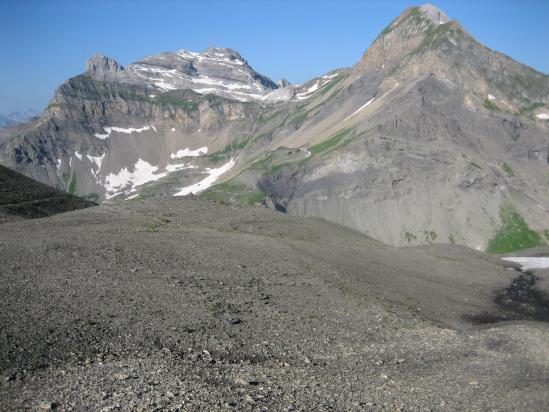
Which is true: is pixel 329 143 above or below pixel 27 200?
above

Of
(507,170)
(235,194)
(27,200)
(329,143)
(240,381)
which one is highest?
(329,143)

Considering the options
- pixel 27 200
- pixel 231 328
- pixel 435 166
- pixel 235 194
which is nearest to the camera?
pixel 231 328

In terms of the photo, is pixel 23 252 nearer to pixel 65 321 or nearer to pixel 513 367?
pixel 65 321

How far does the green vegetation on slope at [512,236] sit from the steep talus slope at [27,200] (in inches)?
4334

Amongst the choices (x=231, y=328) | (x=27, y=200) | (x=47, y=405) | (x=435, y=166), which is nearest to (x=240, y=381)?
(x=231, y=328)

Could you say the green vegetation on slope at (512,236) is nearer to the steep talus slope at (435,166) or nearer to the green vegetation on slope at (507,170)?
the steep talus slope at (435,166)

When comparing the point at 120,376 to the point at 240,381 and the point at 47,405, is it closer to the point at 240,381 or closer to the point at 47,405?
the point at 47,405

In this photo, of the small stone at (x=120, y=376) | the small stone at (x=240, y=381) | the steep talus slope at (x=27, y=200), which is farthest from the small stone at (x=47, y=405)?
the steep talus slope at (x=27, y=200)

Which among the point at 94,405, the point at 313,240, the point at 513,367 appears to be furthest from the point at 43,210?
the point at 513,367

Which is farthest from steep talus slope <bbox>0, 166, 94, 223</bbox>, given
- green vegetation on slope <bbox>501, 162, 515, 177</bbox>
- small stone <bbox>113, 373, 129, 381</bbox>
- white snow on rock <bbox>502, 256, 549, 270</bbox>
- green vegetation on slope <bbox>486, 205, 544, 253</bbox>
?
green vegetation on slope <bbox>501, 162, 515, 177</bbox>

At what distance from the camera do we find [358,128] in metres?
184

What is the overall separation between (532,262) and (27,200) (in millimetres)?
74628

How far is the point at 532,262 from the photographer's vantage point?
82688 millimetres

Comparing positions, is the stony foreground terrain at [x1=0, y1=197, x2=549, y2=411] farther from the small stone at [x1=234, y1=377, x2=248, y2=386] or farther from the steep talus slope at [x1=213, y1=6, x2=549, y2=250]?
the steep talus slope at [x1=213, y1=6, x2=549, y2=250]
